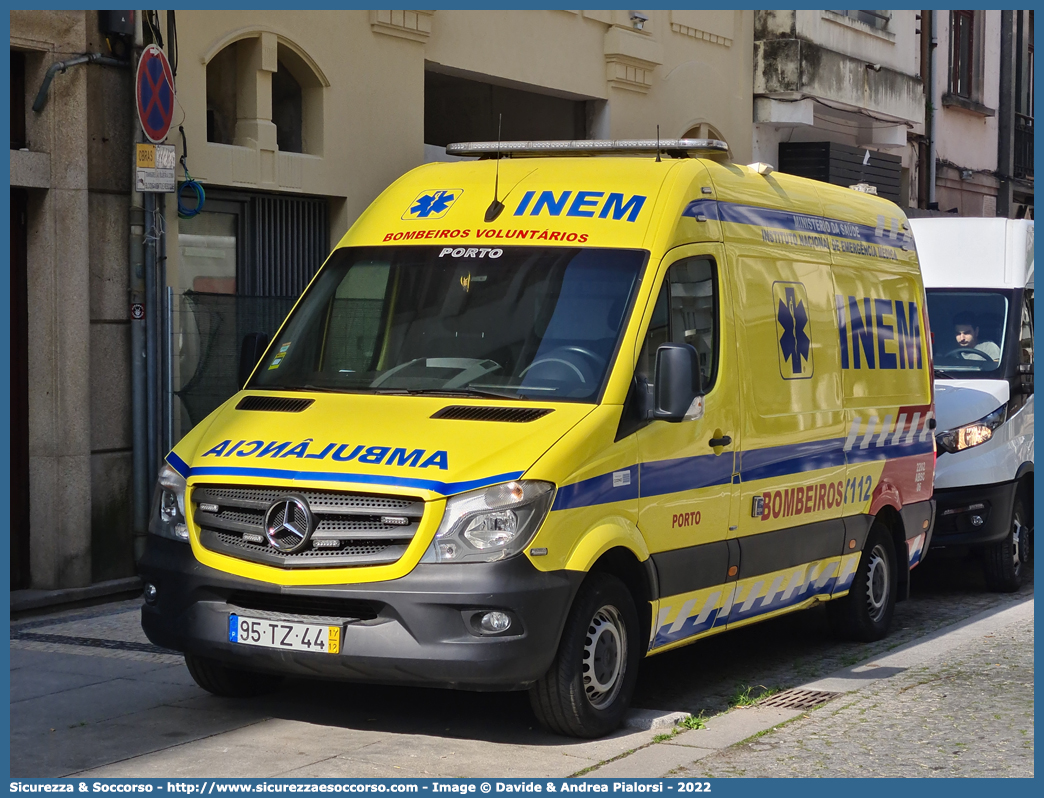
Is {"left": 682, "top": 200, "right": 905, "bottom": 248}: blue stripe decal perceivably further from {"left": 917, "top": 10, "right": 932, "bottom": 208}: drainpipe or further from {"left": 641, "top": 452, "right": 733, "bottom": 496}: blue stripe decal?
{"left": 917, "top": 10, "right": 932, "bottom": 208}: drainpipe

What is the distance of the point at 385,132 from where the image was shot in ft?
43.8

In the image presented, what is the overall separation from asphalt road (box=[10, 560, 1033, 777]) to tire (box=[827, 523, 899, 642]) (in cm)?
13

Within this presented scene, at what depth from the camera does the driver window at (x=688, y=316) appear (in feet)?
23.9

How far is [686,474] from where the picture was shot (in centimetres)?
741

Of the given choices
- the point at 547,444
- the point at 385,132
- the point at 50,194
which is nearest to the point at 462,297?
the point at 547,444

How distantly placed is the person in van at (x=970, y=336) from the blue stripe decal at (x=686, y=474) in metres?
5.25

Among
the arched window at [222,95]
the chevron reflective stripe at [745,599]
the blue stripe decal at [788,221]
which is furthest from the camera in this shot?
the arched window at [222,95]


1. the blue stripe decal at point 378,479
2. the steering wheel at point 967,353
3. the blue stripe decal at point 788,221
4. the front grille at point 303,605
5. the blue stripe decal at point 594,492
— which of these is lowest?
the front grille at point 303,605

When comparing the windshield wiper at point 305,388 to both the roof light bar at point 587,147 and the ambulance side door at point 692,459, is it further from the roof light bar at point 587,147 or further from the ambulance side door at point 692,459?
the roof light bar at point 587,147

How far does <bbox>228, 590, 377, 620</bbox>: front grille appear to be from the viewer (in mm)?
6480

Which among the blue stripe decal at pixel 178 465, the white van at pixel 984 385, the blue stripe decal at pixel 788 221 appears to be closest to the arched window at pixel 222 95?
the blue stripe decal at pixel 788 221

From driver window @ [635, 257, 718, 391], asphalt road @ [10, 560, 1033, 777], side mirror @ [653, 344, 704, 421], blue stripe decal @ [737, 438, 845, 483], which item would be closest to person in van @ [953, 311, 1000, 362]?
asphalt road @ [10, 560, 1033, 777]

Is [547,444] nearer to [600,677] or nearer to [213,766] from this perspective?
[600,677]

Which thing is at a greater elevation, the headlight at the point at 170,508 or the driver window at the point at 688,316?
the driver window at the point at 688,316
